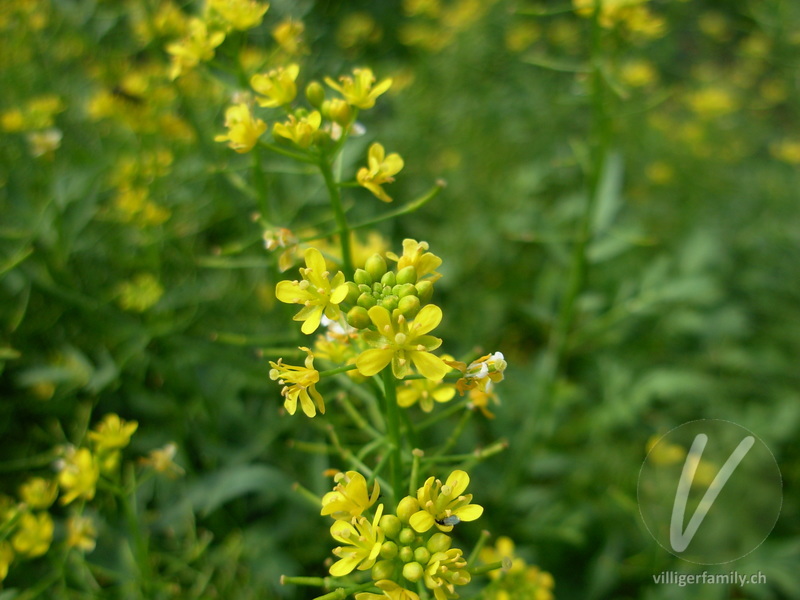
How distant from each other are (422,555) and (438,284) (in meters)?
2.58

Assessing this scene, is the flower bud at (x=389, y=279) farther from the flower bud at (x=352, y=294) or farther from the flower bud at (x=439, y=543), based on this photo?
the flower bud at (x=439, y=543)

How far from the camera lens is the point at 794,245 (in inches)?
149

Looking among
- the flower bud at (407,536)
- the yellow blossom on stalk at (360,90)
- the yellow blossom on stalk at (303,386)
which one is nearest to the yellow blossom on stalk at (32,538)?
the yellow blossom on stalk at (303,386)

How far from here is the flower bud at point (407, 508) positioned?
1146 mm

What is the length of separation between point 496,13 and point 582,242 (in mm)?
3229

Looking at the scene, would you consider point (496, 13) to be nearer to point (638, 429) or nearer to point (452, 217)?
point (452, 217)

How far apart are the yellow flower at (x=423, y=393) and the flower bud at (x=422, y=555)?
1.12 feet

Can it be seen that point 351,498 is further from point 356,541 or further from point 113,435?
point 113,435

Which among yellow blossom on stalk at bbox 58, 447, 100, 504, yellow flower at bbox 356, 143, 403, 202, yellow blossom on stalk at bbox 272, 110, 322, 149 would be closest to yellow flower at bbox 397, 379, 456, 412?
yellow flower at bbox 356, 143, 403, 202

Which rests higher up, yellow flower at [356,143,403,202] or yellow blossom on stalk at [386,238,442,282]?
yellow flower at [356,143,403,202]

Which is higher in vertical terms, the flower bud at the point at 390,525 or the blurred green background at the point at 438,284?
the flower bud at the point at 390,525

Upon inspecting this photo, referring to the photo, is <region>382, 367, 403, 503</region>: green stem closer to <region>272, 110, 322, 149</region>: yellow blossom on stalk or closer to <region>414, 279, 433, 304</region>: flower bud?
<region>414, 279, 433, 304</region>: flower bud

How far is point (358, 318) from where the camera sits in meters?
1.15

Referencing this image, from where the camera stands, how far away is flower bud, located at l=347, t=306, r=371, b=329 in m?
1.14
